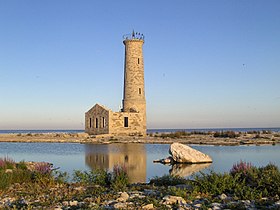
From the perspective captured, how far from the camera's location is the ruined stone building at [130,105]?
4506 cm

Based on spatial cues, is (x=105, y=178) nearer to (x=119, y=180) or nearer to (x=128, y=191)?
(x=119, y=180)

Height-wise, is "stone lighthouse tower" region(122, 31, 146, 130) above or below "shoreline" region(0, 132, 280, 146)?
above

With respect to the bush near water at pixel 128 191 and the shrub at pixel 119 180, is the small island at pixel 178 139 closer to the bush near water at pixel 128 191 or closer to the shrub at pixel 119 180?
the shrub at pixel 119 180

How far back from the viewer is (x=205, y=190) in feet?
27.0

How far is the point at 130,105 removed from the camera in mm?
45625

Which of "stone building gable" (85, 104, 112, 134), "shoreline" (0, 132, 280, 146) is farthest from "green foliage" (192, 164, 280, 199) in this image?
"stone building gable" (85, 104, 112, 134)

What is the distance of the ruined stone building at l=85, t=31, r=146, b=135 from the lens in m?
45.1

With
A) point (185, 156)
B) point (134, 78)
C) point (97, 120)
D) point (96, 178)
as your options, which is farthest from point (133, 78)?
point (96, 178)

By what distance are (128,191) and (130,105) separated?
1463 inches

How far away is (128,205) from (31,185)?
3.79 m

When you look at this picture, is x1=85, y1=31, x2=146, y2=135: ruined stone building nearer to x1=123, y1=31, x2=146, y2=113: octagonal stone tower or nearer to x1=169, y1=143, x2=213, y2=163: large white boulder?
x1=123, y1=31, x2=146, y2=113: octagonal stone tower

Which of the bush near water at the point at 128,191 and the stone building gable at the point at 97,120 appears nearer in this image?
the bush near water at the point at 128,191

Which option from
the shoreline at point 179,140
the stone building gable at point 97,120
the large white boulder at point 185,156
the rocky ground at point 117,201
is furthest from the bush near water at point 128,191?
the stone building gable at point 97,120

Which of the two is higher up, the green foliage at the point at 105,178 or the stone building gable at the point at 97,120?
the stone building gable at the point at 97,120
